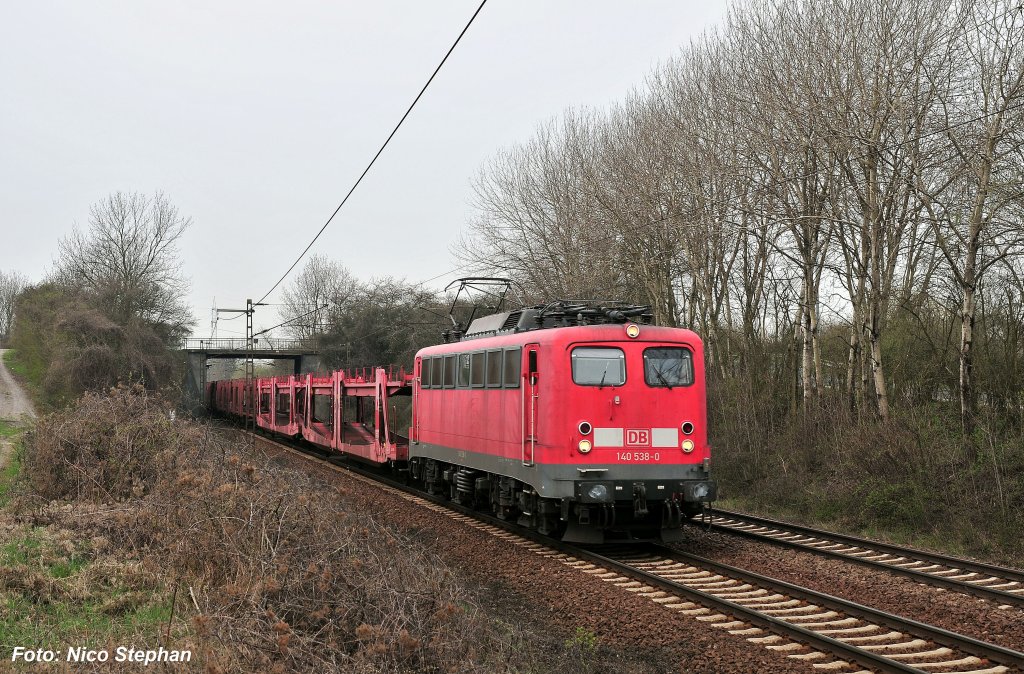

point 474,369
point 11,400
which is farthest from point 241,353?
point 474,369

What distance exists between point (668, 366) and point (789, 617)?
13.6 feet

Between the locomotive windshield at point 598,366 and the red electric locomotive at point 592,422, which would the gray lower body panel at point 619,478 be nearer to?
the red electric locomotive at point 592,422

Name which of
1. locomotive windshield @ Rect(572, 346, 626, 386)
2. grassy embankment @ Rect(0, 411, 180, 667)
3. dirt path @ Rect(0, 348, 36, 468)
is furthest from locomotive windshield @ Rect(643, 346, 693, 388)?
dirt path @ Rect(0, 348, 36, 468)

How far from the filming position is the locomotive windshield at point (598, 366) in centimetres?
1135

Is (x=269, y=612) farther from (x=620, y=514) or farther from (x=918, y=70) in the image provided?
(x=918, y=70)

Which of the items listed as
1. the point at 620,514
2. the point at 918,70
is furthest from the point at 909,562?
the point at 918,70

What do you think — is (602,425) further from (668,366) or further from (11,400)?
(11,400)

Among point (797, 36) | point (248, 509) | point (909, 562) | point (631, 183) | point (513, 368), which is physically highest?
point (797, 36)

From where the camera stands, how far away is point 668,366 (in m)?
11.7

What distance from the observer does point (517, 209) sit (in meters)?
32.0

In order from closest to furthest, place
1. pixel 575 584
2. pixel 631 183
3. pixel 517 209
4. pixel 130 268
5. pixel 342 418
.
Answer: pixel 575 584, pixel 631 183, pixel 342 418, pixel 517 209, pixel 130 268

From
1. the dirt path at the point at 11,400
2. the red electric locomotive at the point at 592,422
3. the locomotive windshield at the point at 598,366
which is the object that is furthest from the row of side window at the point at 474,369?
the dirt path at the point at 11,400

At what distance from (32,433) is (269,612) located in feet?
39.8

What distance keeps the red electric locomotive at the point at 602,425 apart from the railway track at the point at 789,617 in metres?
0.58
